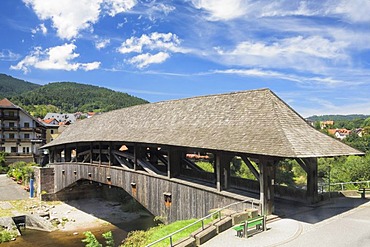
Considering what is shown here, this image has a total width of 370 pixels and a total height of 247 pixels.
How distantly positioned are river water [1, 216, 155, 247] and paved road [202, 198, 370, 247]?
13.5 m

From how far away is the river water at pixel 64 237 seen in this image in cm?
2280

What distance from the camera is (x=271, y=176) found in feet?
42.3

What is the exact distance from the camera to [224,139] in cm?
1377

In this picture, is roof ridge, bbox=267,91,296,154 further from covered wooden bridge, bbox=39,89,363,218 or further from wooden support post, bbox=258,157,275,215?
wooden support post, bbox=258,157,275,215

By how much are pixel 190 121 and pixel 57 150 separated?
20.2 metres

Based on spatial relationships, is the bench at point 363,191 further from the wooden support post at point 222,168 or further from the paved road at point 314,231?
the wooden support post at point 222,168

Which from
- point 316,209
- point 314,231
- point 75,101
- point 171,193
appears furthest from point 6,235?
point 75,101

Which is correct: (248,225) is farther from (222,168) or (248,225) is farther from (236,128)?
(236,128)

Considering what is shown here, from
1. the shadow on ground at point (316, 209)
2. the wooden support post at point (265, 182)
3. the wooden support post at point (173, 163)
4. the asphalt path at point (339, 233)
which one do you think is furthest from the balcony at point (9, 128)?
the asphalt path at point (339, 233)

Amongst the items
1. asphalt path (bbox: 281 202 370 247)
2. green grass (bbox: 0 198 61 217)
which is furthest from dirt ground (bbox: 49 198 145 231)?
asphalt path (bbox: 281 202 370 247)

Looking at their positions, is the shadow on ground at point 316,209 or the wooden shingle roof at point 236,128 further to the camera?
the shadow on ground at point 316,209

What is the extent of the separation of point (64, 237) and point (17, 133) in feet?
105

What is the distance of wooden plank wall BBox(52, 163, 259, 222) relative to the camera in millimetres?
14570

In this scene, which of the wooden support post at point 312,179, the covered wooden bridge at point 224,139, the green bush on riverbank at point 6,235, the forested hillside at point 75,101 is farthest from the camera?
the forested hillside at point 75,101
